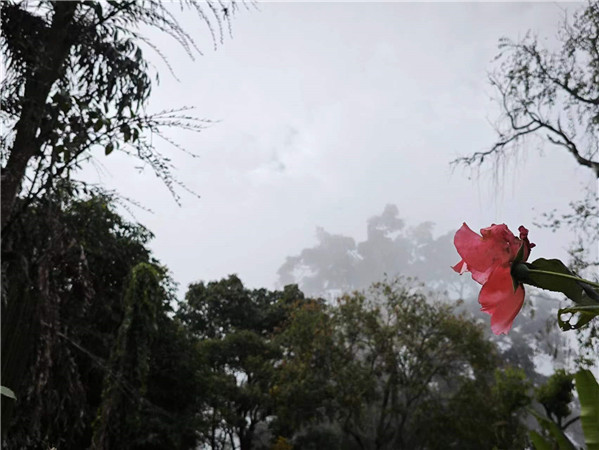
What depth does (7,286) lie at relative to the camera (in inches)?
65.1

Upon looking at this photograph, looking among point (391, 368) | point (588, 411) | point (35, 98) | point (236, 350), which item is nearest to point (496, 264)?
point (588, 411)

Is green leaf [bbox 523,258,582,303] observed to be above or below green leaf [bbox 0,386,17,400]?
above

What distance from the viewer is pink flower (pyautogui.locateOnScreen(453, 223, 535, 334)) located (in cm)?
38

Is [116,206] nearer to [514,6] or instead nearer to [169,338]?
[514,6]

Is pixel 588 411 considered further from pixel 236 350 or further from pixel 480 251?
pixel 236 350

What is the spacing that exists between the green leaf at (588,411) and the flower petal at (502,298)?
1.01ft

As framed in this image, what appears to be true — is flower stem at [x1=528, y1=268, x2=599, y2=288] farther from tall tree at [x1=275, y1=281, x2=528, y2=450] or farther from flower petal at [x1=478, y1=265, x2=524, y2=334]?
tall tree at [x1=275, y1=281, x2=528, y2=450]

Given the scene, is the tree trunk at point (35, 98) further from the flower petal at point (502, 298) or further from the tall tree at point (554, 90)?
the tall tree at point (554, 90)

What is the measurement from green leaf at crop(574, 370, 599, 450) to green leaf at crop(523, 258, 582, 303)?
29cm

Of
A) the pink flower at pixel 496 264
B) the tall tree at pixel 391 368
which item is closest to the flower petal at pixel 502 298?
the pink flower at pixel 496 264

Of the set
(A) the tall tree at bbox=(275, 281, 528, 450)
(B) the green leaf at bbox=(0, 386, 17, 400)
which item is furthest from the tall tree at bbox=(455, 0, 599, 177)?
(A) the tall tree at bbox=(275, 281, 528, 450)

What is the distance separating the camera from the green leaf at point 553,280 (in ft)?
1.25

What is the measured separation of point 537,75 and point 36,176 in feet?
16.8

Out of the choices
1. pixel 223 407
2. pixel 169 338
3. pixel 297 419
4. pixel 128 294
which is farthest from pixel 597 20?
pixel 223 407
